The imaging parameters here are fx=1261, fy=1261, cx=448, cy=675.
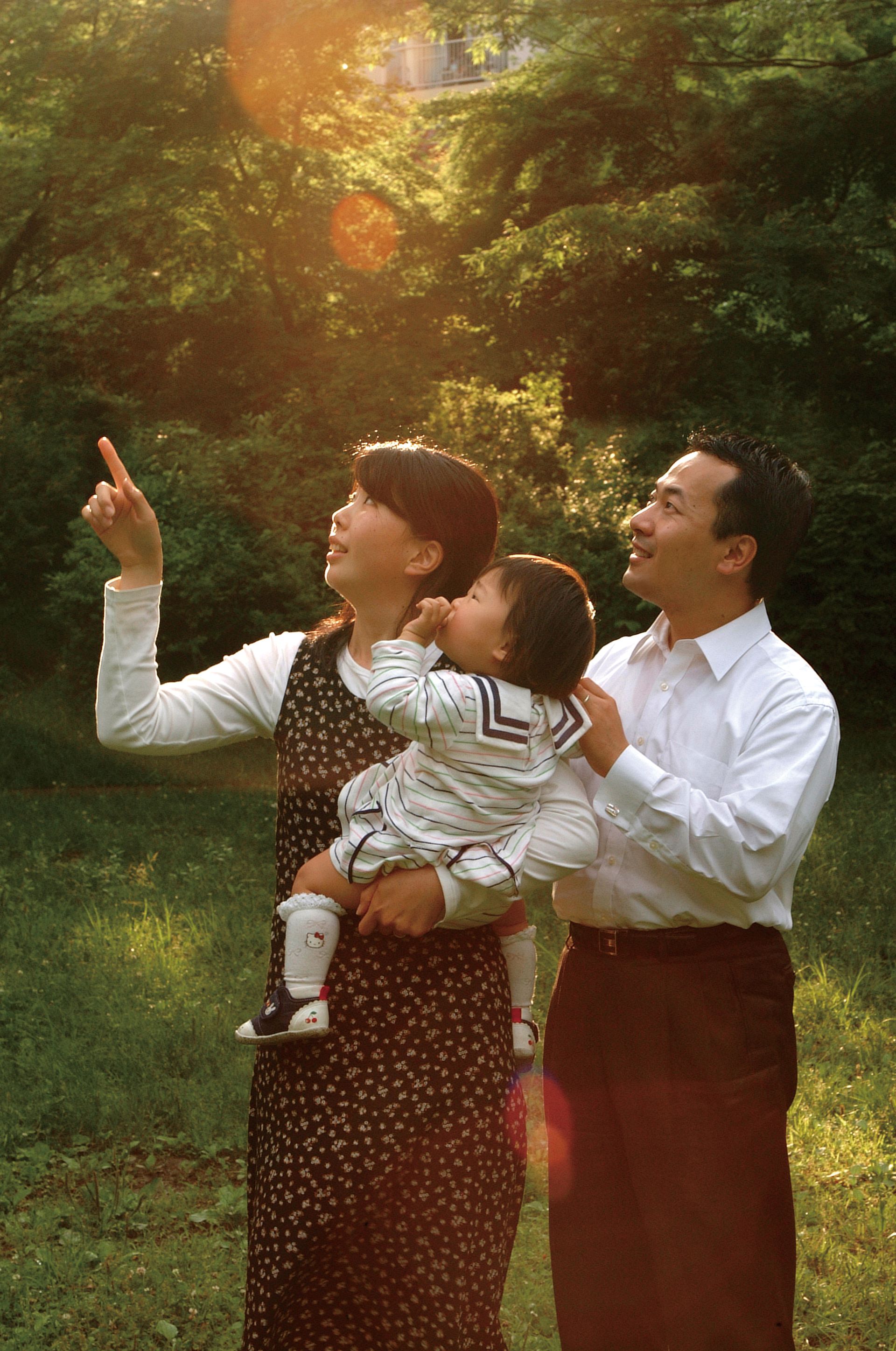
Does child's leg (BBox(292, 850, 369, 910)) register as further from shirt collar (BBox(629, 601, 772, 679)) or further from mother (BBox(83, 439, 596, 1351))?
shirt collar (BBox(629, 601, 772, 679))

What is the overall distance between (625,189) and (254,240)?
14.3 feet

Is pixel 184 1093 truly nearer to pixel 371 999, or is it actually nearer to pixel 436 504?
pixel 371 999

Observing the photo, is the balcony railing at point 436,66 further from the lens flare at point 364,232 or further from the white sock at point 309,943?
the white sock at point 309,943

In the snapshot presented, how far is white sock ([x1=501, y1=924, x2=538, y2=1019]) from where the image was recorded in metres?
2.45

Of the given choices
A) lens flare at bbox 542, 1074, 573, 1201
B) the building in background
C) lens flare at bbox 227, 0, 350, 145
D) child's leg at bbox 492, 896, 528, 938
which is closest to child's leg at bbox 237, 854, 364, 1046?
child's leg at bbox 492, 896, 528, 938

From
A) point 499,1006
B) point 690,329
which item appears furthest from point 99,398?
point 499,1006

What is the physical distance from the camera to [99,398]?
50.8 feet

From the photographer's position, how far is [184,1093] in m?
5.15

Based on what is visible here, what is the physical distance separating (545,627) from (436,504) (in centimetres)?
35

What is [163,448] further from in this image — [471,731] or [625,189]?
[471,731]

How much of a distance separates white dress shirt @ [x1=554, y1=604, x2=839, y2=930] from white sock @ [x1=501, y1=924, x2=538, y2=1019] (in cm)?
23

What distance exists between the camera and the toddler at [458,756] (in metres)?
2.14

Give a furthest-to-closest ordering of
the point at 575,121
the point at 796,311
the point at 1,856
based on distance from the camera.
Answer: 1. the point at 575,121
2. the point at 796,311
3. the point at 1,856

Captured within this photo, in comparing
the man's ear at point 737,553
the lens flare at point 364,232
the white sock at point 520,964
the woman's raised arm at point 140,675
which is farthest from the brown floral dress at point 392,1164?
the lens flare at point 364,232
